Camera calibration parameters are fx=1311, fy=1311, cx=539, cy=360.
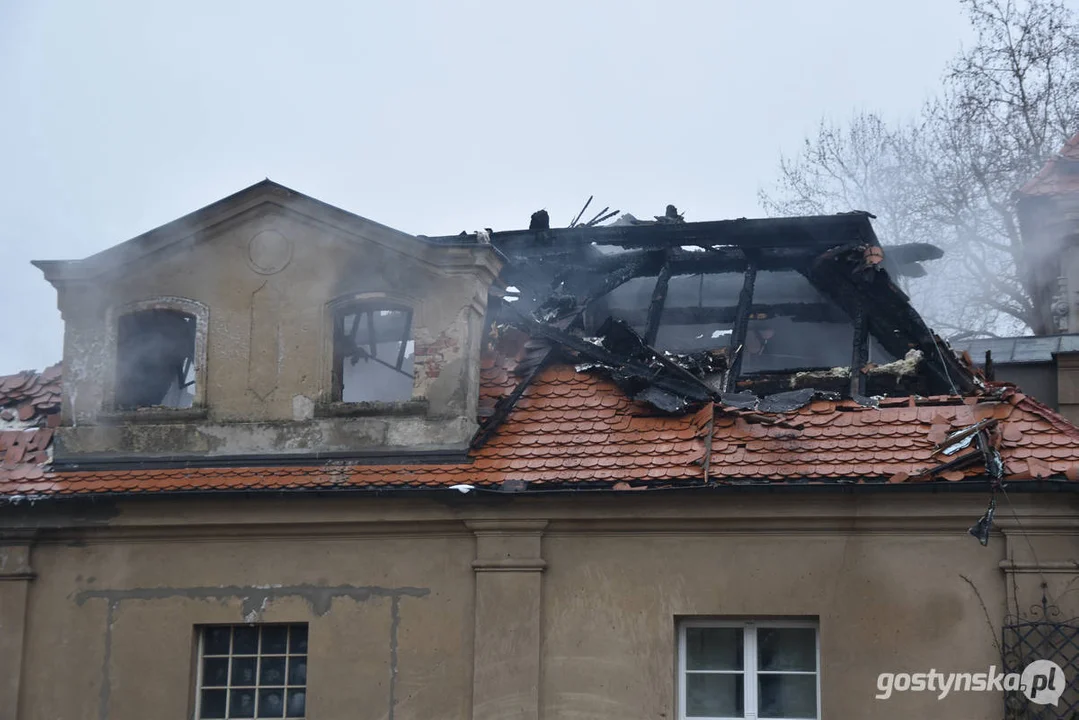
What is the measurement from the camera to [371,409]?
1260 centimetres

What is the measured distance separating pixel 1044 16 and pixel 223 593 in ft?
75.0

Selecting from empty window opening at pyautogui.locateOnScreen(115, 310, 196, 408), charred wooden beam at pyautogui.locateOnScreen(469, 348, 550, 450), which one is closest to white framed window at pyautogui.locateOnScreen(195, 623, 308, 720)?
charred wooden beam at pyautogui.locateOnScreen(469, 348, 550, 450)

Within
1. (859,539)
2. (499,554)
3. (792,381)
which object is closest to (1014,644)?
(859,539)

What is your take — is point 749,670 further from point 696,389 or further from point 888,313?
point 888,313

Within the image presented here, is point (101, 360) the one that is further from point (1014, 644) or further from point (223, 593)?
point (1014, 644)

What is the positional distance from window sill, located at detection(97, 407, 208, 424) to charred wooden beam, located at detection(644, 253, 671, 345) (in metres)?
4.53

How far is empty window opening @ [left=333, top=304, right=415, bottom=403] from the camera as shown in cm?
1441

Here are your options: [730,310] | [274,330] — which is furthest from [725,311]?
[274,330]

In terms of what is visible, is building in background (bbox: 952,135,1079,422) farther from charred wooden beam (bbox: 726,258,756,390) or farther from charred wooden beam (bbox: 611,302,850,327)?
charred wooden beam (bbox: 726,258,756,390)

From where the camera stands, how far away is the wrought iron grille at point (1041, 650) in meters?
10.1

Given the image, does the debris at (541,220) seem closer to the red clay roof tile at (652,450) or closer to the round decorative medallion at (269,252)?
the red clay roof tile at (652,450)

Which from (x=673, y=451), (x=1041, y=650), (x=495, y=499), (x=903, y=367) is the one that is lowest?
(x=1041, y=650)

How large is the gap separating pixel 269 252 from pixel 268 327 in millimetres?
783

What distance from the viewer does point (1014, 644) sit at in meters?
10.4
